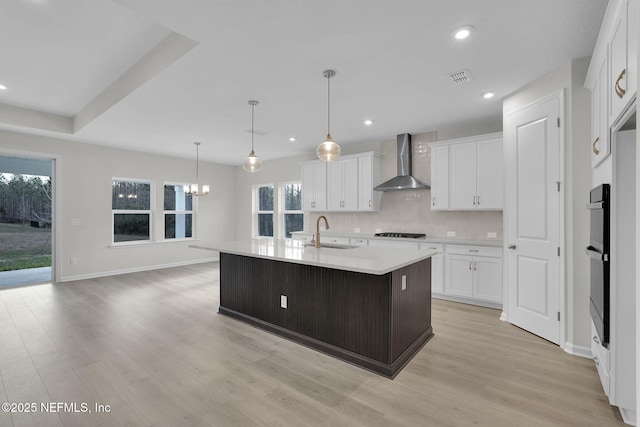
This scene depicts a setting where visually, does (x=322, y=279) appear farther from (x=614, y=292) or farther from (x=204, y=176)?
(x=204, y=176)

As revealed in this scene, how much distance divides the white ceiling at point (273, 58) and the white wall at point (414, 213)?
0.43 m

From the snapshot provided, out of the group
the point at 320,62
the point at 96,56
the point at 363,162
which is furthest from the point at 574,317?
the point at 96,56

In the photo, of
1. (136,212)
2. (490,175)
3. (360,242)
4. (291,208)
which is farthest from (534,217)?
(136,212)

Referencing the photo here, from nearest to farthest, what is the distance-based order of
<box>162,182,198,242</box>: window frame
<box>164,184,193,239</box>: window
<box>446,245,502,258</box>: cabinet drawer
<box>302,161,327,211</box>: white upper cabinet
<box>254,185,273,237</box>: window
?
1. <box>446,245,502,258</box>: cabinet drawer
2. <box>302,161,327,211</box>: white upper cabinet
3. <box>162,182,198,242</box>: window frame
4. <box>164,184,193,239</box>: window
5. <box>254,185,273,237</box>: window

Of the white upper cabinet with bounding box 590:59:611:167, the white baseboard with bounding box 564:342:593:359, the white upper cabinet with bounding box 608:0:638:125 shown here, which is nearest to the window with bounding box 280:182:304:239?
the white baseboard with bounding box 564:342:593:359

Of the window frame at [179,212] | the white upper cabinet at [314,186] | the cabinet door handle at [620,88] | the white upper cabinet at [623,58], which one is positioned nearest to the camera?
the white upper cabinet at [623,58]

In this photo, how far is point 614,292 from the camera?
1811 mm

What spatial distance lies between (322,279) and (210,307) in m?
2.08

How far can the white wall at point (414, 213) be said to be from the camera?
4535mm

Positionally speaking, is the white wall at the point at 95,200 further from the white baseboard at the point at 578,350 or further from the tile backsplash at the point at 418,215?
the white baseboard at the point at 578,350

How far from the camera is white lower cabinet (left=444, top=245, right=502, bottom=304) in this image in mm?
3908

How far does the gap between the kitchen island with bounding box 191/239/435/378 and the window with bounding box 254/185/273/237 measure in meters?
4.25

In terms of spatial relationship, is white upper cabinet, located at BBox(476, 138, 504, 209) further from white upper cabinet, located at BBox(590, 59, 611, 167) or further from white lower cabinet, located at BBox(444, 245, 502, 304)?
white upper cabinet, located at BBox(590, 59, 611, 167)

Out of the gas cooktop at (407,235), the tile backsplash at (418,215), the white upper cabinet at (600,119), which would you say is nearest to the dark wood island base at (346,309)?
the white upper cabinet at (600,119)
